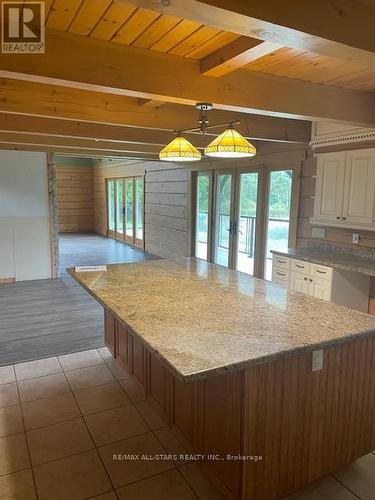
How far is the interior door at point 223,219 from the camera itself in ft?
20.1

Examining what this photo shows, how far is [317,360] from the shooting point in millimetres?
1828

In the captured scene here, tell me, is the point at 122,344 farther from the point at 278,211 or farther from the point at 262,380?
the point at 278,211

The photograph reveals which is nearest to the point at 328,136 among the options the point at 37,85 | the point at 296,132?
the point at 296,132

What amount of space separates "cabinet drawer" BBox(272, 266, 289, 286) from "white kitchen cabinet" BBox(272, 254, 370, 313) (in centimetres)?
6

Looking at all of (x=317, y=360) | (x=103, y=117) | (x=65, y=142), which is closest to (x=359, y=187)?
(x=317, y=360)

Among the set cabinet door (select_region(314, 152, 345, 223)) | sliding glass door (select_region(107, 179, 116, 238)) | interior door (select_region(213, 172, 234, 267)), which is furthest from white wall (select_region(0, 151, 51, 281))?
sliding glass door (select_region(107, 179, 116, 238))

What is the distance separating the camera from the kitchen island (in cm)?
163

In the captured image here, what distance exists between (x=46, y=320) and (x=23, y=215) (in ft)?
8.35

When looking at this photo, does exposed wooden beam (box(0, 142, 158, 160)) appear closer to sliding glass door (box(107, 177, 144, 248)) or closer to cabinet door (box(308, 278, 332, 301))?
sliding glass door (box(107, 177, 144, 248))

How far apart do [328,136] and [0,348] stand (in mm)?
4014

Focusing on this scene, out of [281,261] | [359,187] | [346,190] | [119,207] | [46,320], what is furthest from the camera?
[119,207]

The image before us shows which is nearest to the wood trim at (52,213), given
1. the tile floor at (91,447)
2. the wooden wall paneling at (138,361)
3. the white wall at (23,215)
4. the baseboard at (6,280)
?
the white wall at (23,215)

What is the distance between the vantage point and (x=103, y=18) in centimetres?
189

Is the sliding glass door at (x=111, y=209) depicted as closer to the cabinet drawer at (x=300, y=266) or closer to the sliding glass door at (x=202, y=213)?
the sliding glass door at (x=202, y=213)
